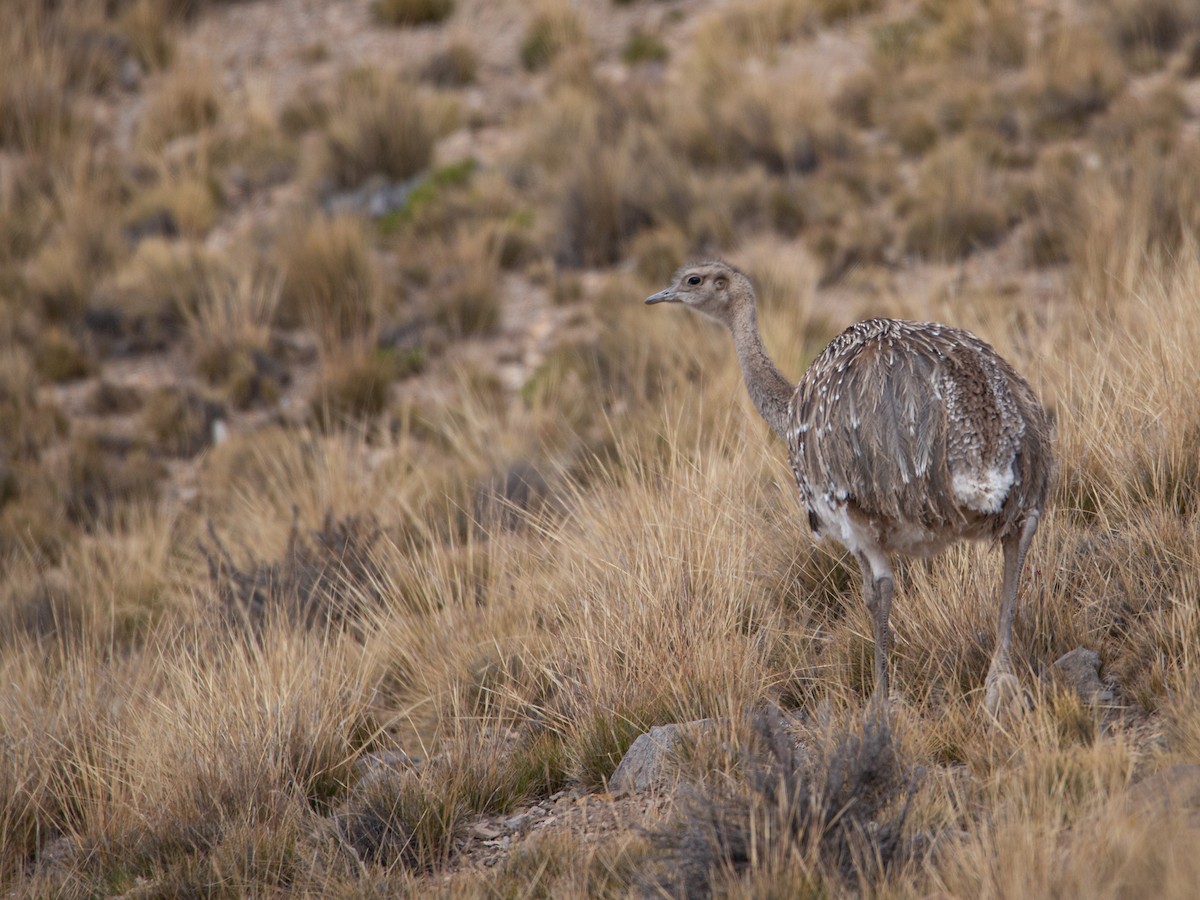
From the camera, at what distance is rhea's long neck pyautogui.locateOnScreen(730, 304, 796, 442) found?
545 cm

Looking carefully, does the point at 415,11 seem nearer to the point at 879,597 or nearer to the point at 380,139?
the point at 380,139

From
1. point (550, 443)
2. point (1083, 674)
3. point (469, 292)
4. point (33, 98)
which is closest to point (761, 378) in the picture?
point (1083, 674)

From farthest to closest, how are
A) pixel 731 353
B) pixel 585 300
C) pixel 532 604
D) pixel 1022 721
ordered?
pixel 585 300, pixel 731 353, pixel 532 604, pixel 1022 721

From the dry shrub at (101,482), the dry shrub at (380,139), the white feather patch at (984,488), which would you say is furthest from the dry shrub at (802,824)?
the dry shrub at (380,139)

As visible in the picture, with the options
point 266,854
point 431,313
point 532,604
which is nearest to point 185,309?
point 431,313

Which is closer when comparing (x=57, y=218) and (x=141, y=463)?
(x=141, y=463)

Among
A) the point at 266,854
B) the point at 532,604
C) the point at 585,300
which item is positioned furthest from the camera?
the point at 585,300

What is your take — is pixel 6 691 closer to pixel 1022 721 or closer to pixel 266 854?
pixel 266 854

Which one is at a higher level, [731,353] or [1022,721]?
[1022,721]

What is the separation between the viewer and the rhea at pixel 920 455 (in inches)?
160

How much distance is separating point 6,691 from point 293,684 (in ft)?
5.29

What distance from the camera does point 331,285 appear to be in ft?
36.8

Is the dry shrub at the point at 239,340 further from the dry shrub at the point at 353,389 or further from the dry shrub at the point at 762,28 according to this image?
the dry shrub at the point at 762,28

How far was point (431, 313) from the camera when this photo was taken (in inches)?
437
